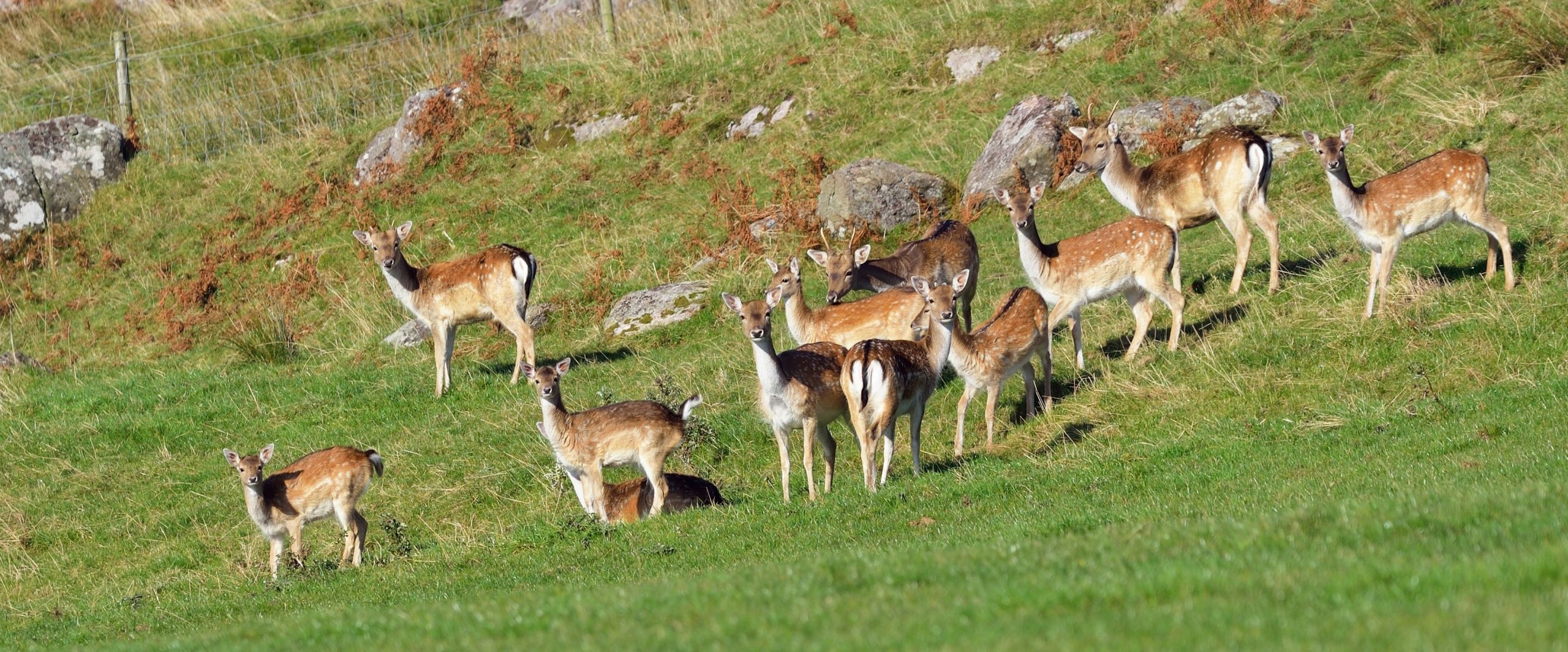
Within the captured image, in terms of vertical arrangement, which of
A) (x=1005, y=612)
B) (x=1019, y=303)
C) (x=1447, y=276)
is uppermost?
(x=1005, y=612)

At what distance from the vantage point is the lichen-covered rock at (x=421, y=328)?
19.1 meters

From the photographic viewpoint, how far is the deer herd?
11422 mm

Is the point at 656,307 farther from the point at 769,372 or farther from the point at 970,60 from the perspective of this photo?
the point at 769,372

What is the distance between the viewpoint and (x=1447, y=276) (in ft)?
46.0

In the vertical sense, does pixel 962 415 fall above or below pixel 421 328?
above

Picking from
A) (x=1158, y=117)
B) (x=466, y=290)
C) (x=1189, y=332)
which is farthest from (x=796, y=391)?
(x=1158, y=117)

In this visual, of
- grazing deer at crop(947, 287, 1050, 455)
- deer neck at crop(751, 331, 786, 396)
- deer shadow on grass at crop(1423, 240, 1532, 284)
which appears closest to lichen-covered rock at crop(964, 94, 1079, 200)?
deer shadow on grass at crop(1423, 240, 1532, 284)

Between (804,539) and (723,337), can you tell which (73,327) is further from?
(804,539)

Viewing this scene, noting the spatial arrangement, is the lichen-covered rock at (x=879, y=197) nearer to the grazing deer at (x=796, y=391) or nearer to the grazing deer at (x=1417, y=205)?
the grazing deer at (x=1417, y=205)

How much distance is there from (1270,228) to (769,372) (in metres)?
6.34

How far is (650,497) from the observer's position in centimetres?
1190

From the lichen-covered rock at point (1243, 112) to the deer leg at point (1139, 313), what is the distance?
5.21 metres

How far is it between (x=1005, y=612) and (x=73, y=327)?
20.7 metres

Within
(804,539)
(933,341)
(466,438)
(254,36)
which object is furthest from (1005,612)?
(254,36)
